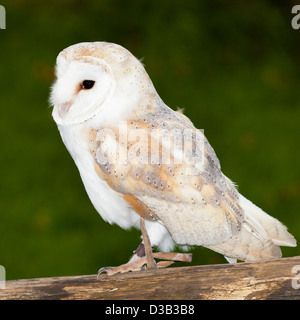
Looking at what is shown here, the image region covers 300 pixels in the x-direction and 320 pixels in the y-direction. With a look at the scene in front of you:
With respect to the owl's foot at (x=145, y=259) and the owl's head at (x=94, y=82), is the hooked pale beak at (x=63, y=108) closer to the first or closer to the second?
the owl's head at (x=94, y=82)

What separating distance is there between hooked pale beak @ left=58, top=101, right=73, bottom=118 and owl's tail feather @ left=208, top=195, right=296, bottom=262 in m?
0.53

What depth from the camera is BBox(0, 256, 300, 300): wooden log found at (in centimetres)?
163

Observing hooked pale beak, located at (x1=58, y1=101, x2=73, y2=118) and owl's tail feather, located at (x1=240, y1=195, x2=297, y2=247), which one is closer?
hooked pale beak, located at (x1=58, y1=101, x2=73, y2=118)

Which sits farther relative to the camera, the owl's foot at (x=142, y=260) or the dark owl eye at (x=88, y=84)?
the owl's foot at (x=142, y=260)

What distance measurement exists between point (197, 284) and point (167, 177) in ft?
0.96

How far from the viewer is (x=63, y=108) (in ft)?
5.28

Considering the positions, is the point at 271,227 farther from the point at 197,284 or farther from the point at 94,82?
the point at 94,82

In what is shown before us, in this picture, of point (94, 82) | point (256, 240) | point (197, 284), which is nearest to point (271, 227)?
point (256, 240)

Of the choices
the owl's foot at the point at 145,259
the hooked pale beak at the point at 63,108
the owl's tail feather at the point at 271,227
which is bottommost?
the owl's foot at the point at 145,259

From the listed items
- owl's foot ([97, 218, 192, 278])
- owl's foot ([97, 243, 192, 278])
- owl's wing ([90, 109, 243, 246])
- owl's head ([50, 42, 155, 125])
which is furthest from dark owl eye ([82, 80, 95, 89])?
owl's foot ([97, 243, 192, 278])

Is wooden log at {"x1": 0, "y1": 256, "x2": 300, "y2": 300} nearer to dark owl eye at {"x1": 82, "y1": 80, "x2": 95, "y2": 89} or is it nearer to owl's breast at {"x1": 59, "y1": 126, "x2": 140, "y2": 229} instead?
owl's breast at {"x1": 59, "y1": 126, "x2": 140, "y2": 229}

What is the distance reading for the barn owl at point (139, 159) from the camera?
1.58 metres

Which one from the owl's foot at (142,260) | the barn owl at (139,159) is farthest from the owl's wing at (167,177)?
the owl's foot at (142,260)

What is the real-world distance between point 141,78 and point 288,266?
622mm
